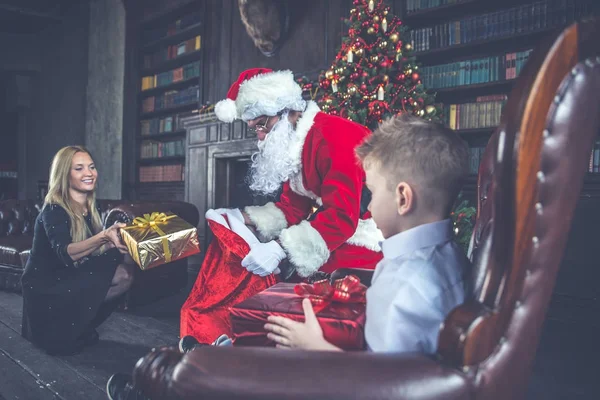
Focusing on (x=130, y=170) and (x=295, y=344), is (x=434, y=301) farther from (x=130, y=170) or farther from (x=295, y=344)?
(x=130, y=170)

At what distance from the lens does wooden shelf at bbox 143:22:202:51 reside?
5234mm

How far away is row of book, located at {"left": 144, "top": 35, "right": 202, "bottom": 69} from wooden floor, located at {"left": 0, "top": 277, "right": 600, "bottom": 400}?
3631 mm

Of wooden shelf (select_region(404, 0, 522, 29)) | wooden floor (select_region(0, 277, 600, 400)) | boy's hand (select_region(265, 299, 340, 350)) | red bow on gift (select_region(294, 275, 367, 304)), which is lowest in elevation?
wooden floor (select_region(0, 277, 600, 400))

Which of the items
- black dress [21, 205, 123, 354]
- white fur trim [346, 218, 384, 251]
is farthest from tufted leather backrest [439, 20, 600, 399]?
black dress [21, 205, 123, 354]

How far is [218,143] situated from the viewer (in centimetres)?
458

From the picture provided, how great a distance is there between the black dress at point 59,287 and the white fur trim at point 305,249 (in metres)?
1.10

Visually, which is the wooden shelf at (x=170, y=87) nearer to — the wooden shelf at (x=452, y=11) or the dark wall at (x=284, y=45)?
the dark wall at (x=284, y=45)

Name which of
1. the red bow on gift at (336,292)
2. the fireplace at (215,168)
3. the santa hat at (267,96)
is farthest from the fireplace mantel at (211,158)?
the red bow on gift at (336,292)

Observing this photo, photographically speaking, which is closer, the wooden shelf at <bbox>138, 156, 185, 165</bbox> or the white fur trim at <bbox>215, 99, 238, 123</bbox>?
the white fur trim at <bbox>215, 99, 238, 123</bbox>

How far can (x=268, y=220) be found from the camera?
1.77 metres

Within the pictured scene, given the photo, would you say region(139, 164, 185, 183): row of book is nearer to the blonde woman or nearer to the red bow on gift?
the blonde woman

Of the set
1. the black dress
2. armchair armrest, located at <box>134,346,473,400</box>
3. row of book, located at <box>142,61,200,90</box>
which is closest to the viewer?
armchair armrest, located at <box>134,346,473,400</box>

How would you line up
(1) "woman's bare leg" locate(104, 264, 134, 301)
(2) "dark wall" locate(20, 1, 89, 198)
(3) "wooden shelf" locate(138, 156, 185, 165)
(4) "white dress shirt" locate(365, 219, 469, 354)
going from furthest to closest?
(2) "dark wall" locate(20, 1, 89, 198) → (3) "wooden shelf" locate(138, 156, 185, 165) → (1) "woman's bare leg" locate(104, 264, 134, 301) → (4) "white dress shirt" locate(365, 219, 469, 354)

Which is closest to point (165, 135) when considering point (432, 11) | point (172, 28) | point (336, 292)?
point (172, 28)
